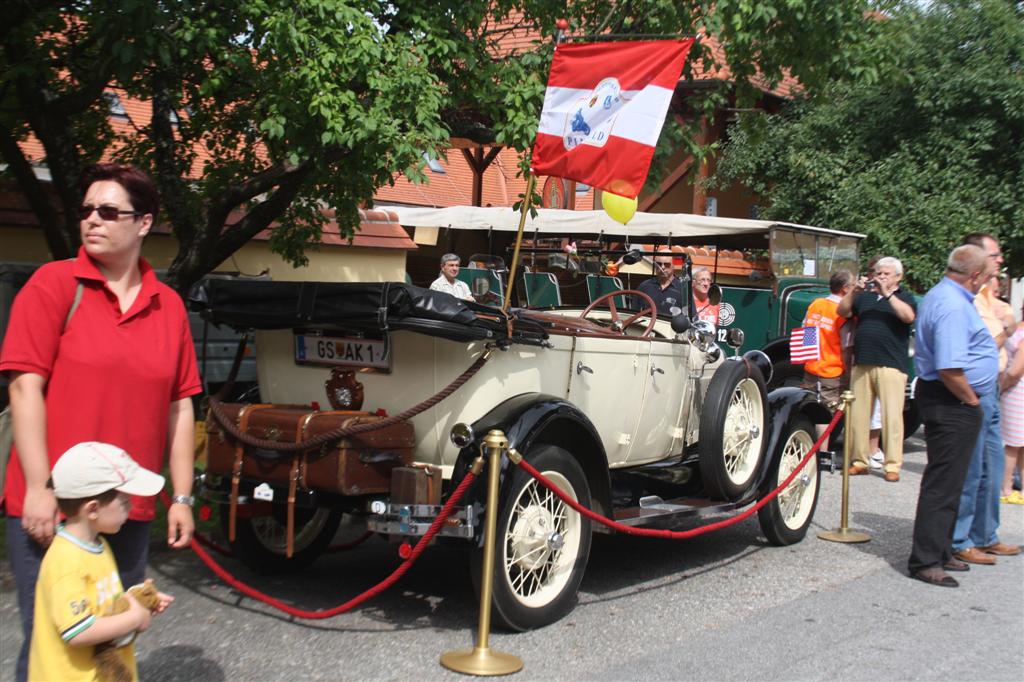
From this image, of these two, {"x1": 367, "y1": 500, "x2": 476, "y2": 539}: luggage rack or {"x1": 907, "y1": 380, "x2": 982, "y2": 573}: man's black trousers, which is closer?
{"x1": 367, "y1": 500, "x2": 476, "y2": 539}: luggage rack

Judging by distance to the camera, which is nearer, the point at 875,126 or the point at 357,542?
the point at 357,542

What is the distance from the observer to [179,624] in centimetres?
478

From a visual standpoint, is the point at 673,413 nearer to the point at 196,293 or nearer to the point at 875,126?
the point at 196,293

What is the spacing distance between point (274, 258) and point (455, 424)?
31.5 feet

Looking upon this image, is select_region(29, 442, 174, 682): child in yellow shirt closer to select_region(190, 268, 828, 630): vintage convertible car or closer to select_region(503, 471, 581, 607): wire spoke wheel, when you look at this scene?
select_region(190, 268, 828, 630): vintage convertible car

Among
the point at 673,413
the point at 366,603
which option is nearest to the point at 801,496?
the point at 673,413

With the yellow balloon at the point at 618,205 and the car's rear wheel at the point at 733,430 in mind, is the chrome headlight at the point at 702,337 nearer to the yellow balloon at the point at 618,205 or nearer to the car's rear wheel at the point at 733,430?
the car's rear wheel at the point at 733,430

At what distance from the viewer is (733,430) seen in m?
6.29

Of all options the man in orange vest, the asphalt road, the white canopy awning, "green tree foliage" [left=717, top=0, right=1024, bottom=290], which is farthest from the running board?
"green tree foliage" [left=717, top=0, right=1024, bottom=290]

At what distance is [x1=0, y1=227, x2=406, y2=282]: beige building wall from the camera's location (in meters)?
11.6

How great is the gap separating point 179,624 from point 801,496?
4.20 meters

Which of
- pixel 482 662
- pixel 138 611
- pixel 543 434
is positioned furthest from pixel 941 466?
pixel 138 611

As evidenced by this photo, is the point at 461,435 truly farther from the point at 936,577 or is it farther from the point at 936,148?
the point at 936,148

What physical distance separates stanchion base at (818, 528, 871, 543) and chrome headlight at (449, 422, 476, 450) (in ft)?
11.9
